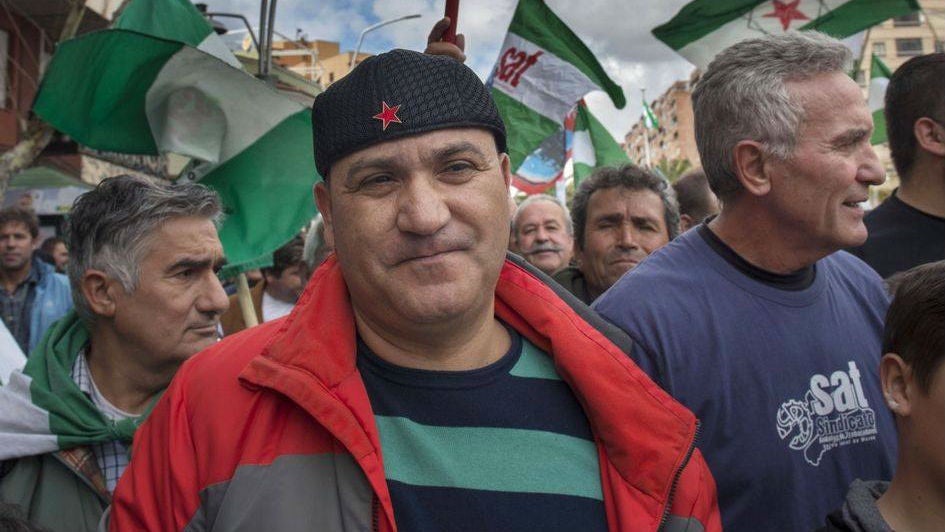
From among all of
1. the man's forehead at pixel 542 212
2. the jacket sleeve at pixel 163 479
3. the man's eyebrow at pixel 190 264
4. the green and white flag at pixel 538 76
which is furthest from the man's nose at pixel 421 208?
the man's forehead at pixel 542 212

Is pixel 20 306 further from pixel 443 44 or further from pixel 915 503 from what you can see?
pixel 915 503

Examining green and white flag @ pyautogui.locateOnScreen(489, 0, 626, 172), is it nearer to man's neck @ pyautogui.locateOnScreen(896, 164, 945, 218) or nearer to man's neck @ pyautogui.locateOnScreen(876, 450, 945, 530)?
man's neck @ pyautogui.locateOnScreen(896, 164, 945, 218)

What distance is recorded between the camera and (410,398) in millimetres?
1773

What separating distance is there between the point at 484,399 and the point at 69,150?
60.8 feet

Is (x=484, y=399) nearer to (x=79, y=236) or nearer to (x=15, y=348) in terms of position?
(x=79, y=236)

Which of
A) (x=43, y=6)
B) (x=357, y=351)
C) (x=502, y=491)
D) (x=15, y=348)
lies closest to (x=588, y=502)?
(x=502, y=491)

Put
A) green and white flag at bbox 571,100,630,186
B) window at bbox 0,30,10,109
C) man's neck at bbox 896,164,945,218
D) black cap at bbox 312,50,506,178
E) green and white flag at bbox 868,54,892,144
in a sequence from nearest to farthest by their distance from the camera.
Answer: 1. black cap at bbox 312,50,506,178
2. man's neck at bbox 896,164,945,218
3. green and white flag at bbox 571,100,630,186
4. green and white flag at bbox 868,54,892,144
5. window at bbox 0,30,10,109

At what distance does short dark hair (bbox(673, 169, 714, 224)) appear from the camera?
210 inches

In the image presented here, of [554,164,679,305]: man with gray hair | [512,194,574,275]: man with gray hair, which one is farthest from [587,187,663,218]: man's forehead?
[512,194,574,275]: man with gray hair

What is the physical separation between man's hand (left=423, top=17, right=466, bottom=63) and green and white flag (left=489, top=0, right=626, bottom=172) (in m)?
3.26

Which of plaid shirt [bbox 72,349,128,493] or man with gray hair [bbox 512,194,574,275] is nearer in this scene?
plaid shirt [bbox 72,349,128,493]

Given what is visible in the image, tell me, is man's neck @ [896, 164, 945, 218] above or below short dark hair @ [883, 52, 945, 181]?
below

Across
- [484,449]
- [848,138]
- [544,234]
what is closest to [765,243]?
[848,138]

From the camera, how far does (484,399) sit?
180 cm
